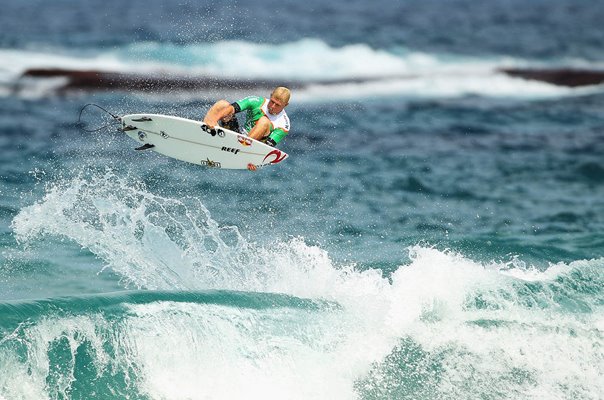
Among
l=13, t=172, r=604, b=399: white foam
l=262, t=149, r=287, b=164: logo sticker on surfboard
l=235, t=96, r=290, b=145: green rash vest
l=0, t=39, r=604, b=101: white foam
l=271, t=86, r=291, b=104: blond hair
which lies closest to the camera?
l=13, t=172, r=604, b=399: white foam

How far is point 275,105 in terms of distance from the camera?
41.9 ft

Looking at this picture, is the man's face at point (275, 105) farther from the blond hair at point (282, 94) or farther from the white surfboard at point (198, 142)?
the white surfboard at point (198, 142)

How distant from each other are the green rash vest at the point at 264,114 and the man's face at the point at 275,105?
0.09m

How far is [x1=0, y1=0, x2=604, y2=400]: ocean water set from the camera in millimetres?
10656

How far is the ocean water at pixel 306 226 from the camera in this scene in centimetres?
1066

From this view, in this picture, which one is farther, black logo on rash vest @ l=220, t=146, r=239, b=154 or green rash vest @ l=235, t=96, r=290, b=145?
black logo on rash vest @ l=220, t=146, r=239, b=154

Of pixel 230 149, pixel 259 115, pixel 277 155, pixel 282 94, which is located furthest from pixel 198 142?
pixel 282 94

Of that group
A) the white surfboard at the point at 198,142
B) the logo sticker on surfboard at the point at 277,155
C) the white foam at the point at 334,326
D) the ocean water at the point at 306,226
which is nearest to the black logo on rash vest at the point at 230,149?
the white surfboard at the point at 198,142

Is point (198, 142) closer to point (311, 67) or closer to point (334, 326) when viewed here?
point (334, 326)

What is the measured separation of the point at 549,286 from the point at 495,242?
4492 mm

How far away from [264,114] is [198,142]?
1.02 m

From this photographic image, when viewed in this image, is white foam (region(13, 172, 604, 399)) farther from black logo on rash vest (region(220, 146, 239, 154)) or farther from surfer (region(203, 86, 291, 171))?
Result: surfer (region(203, 86, 291, 171))

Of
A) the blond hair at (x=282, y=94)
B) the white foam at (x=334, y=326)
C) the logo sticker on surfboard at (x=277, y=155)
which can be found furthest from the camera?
the logo sticker on surfboard at (x=277, y=155)

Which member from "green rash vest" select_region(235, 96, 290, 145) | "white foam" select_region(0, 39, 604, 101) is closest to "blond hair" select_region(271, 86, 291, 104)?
"green rash vest" select_region(235, 96, 290, 145)
